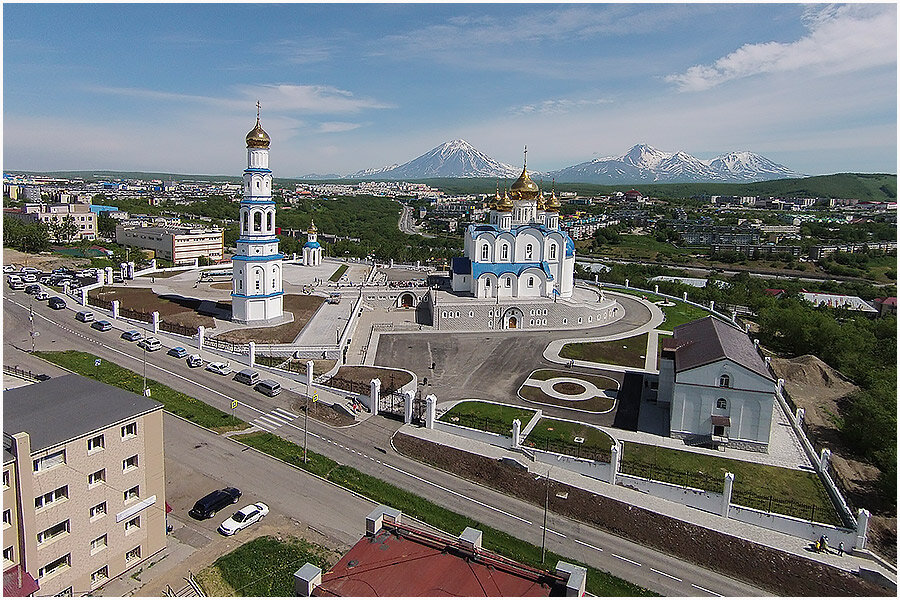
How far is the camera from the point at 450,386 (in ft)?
98.0

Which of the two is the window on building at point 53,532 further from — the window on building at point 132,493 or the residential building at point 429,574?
the residential building at point 429,574

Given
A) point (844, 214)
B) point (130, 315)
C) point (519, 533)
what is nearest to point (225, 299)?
point (130, 315)

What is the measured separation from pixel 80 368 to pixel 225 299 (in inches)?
600

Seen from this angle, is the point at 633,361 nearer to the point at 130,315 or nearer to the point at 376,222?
the point at 130,315

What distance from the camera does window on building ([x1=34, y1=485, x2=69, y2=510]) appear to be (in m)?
13.6

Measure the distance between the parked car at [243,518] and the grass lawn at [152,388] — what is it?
638cm

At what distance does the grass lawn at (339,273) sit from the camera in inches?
2157

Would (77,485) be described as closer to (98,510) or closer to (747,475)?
(98,510)

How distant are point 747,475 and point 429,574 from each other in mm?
15888

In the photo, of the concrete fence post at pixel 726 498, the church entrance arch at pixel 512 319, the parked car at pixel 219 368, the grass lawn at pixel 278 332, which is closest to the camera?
the concrete fence post at pixel 726 498

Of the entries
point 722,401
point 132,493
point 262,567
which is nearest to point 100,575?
point 132,493

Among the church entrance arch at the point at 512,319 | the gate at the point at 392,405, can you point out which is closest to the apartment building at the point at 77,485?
the gate at the point at 392,405

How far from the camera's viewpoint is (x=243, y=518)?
17.6 meters

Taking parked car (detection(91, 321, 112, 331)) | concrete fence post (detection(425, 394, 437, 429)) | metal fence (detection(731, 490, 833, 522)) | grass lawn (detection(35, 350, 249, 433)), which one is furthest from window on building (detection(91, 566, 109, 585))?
parked car (detection(91, 321, 112, 331))
